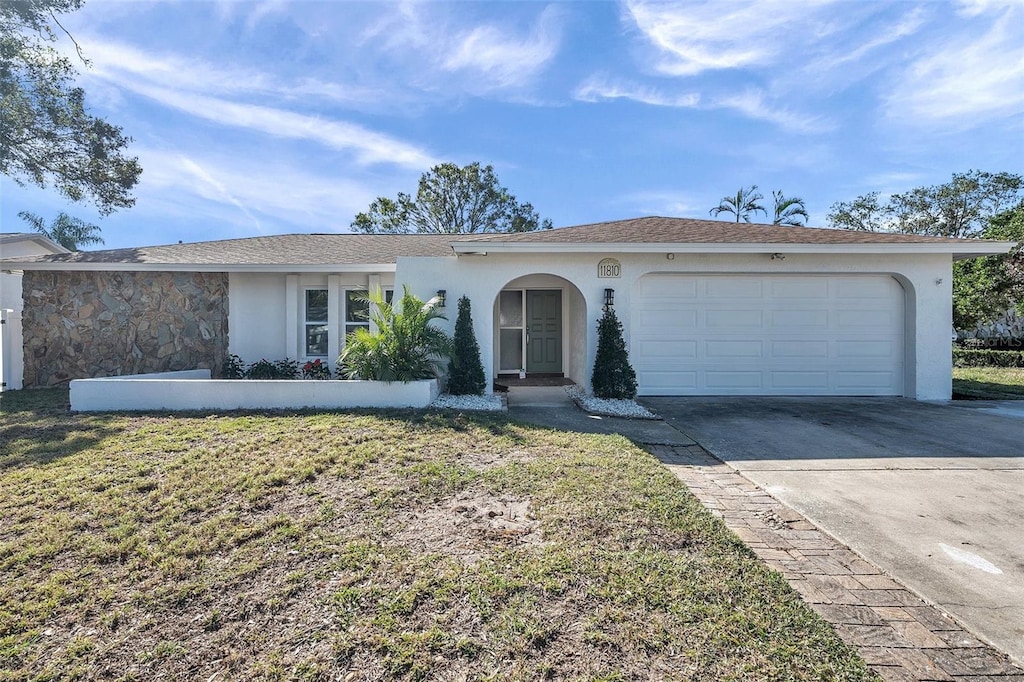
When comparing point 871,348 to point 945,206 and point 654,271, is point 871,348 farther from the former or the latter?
point 945,206

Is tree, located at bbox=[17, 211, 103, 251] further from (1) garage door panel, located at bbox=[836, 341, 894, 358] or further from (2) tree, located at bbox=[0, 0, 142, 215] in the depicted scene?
(1) garage door panel, located at bbox=[836, 341, 894, 358]

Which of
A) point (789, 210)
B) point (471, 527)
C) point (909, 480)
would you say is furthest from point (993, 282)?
point (471, 527)

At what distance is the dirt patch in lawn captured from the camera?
3070 millimetres

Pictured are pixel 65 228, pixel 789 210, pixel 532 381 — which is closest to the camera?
pixel 532 381

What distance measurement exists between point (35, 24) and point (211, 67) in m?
6.66

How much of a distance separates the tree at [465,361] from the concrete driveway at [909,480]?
322cm

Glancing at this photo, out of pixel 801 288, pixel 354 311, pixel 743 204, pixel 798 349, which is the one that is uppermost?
pixel 743 204

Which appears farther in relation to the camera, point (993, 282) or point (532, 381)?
point (993, 282)

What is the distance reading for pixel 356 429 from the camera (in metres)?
5.54

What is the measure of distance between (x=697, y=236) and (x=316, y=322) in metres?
8.41

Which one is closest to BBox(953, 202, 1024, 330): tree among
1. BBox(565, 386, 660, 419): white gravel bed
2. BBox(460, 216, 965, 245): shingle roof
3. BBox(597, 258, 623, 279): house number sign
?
BBox(460, 216, 965, 245): shingle roof

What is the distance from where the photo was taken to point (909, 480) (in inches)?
178

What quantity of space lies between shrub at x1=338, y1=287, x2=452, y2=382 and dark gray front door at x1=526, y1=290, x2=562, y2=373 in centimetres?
439

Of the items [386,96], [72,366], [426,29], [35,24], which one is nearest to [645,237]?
[426,29]
